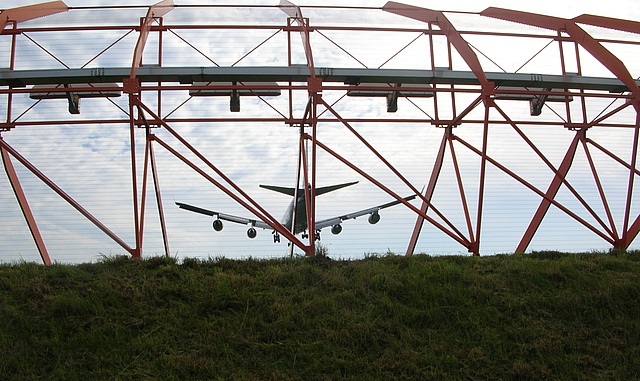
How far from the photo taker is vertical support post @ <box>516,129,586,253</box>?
16484 millimetres

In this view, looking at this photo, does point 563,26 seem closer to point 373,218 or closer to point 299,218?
point 373,218

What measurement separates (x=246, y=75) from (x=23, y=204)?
6093mm

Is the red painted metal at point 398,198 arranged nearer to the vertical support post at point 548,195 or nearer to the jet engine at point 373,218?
the vertical support post at point 548,195

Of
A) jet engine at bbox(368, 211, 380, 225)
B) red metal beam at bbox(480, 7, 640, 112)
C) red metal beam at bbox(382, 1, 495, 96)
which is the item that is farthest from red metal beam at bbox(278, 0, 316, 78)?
jet engine at bbox(368, 211, 380, 225)

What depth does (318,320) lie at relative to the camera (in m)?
9.81

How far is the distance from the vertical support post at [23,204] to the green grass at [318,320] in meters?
2.57

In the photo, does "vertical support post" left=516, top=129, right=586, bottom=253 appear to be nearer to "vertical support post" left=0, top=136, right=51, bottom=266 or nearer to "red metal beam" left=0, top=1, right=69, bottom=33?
"vertical support post" left=0, top=136, right=51, bottom=266

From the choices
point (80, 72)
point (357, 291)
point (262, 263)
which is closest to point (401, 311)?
point (357, 291)

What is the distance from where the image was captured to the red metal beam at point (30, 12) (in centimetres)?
1555

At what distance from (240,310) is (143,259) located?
10.3 ft

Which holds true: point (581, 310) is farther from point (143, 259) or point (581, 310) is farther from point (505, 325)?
point (143, 259)

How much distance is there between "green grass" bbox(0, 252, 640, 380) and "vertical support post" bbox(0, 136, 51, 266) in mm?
2567

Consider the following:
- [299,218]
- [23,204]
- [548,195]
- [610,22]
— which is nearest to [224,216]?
[299,218]

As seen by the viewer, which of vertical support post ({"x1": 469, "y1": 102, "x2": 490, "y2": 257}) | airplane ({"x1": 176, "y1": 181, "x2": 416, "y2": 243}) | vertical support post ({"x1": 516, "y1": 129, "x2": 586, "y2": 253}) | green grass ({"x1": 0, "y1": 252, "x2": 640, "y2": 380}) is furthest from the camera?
airplane ({"x1": 176, "y1": 181, "x2": 416, "y2": 243})
